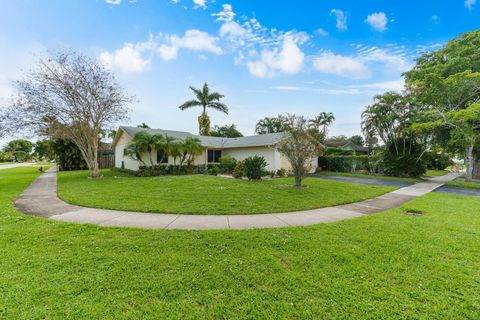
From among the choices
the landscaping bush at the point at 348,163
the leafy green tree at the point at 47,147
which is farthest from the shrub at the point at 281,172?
the leafy green tree at the point at 47,147

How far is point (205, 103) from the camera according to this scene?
28.1m

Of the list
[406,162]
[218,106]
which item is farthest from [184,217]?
[218,106]

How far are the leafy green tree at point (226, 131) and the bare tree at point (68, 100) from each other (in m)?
28.1

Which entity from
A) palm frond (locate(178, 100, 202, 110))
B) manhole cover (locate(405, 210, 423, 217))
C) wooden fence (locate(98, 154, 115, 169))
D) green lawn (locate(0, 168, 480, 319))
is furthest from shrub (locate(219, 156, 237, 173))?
wooden fence (locate(98, 154, 115, 169))

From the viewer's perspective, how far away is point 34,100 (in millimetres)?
12547

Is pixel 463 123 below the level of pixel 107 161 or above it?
above

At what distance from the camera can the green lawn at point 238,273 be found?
2334mm

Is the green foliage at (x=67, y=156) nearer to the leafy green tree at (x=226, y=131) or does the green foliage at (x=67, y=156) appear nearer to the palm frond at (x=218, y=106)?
the palm frond at (x=218, y=106)

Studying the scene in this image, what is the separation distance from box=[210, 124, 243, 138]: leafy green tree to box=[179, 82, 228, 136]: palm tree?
1370cm

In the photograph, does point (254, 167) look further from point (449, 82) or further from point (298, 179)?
point (449, 82)

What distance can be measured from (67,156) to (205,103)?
16.9 metres

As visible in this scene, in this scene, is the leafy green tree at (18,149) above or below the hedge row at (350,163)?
above

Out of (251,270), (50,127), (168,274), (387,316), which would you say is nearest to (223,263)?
(251,270)

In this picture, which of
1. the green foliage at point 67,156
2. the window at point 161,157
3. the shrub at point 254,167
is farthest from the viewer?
the green foliage at point 67,156
